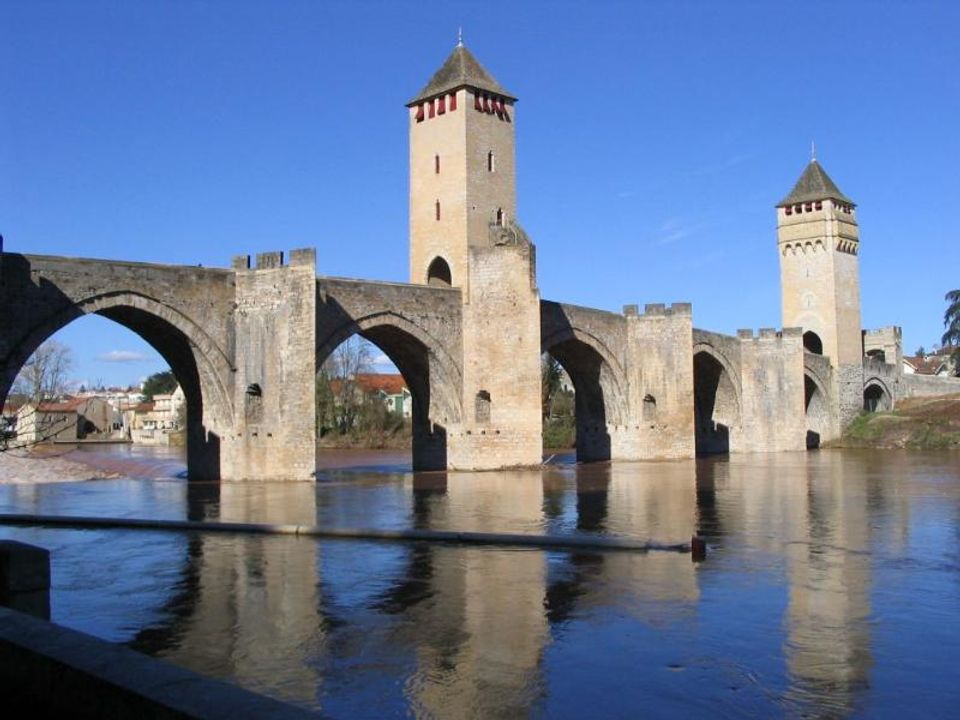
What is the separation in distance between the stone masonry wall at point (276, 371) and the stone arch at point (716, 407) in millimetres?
23148

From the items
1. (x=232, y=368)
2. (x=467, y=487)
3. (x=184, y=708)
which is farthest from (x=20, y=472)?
(x=184, y=708)

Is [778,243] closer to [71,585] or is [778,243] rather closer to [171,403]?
[71,585]

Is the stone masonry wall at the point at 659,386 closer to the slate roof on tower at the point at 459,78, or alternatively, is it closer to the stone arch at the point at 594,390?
the stone arch at the point at 594,390

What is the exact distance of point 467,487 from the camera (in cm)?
2275

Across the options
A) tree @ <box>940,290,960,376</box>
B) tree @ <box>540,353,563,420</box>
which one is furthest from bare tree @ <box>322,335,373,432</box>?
tree @ <box>940,290,960,376</box>

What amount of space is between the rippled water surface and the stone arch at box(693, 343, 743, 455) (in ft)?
89.1

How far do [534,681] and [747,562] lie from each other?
5370 mm

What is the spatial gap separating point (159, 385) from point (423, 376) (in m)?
82.9

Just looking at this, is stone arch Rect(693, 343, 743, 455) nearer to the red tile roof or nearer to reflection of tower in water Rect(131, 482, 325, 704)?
reflection of tower in water Rect(131, 482, 325, 704)

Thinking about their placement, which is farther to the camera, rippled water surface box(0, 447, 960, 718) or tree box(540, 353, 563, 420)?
tree box(540, 353, 563, 420)

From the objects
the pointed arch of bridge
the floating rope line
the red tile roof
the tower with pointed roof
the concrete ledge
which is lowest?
the floating rope line

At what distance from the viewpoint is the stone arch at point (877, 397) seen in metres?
57.1

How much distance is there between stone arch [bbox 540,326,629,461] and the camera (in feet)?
118

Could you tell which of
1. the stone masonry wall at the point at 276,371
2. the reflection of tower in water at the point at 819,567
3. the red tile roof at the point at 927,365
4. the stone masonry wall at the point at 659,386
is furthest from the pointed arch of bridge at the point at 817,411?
the red tile roof at the point at 927,365
